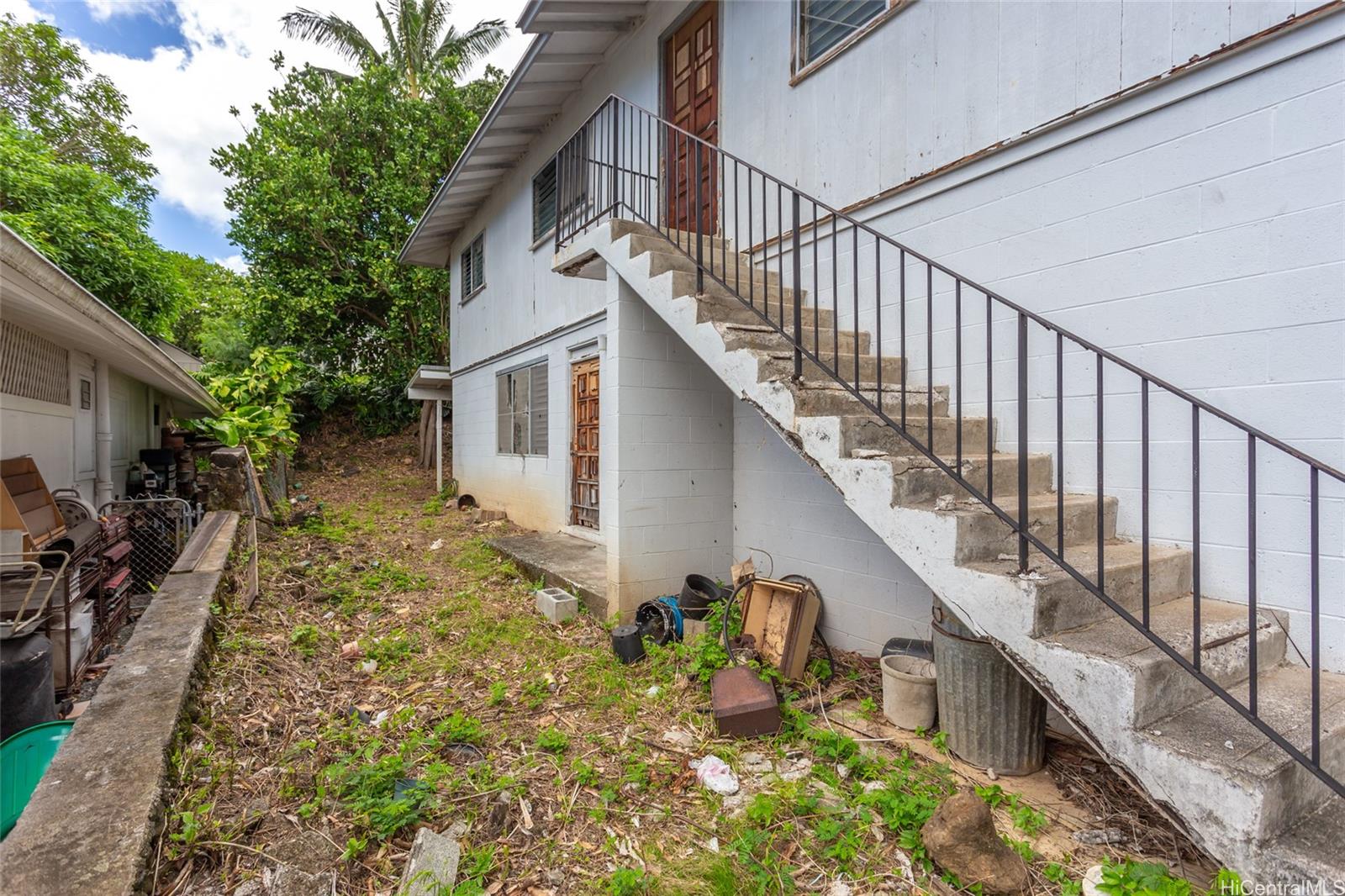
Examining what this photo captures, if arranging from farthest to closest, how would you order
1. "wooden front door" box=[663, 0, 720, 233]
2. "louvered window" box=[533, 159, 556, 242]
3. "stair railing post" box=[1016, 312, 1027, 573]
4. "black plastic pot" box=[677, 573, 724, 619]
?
"louvered window" box=[533, 159, 556, 242]
"wooden front door" box=[663, 0, 720, 233]
"black plastic pot" box=[677, 573, 724, 619]
"stair railing post" box=[1016, 312, 1027, 573]

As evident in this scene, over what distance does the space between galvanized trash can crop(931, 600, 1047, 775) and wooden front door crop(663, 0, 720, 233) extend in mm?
3860

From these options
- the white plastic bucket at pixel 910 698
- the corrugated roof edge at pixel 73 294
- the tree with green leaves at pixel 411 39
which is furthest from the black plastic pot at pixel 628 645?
the tree with green leaves at pixel 411 39

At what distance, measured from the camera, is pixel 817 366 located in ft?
11.3

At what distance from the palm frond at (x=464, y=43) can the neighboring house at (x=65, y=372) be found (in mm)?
12343

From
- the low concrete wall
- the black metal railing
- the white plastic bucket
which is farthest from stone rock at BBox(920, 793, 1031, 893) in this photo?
the low concrete wall

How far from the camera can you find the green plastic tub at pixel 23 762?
2.29 meters

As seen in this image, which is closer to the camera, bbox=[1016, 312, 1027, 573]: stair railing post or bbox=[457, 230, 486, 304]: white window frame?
bbox=[1016, 312, 1027, 573]: stair railing post

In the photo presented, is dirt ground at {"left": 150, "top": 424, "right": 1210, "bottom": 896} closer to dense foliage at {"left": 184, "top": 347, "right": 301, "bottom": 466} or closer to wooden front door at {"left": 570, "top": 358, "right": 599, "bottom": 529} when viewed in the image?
wooden front door at {"left": 570, "top": 358, "right": 599, "bottom": 529}

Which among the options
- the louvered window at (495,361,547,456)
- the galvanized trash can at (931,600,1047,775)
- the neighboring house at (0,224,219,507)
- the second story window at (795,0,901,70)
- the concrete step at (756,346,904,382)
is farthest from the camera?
the louvered window at (495,361,547,456)

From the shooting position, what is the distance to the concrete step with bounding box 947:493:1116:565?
7.98ft

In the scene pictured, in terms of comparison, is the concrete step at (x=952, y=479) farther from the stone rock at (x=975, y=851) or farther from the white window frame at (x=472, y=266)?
the white window frame at (x=472, y=266)

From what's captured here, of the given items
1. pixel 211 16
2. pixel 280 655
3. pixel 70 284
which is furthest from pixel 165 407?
pixel 211 16

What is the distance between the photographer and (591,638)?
175 inches

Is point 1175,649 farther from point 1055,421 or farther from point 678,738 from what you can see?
point 678,738
